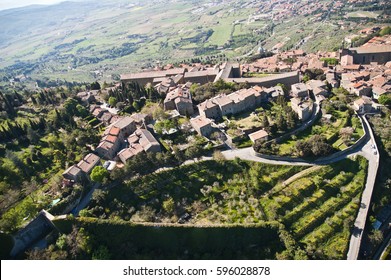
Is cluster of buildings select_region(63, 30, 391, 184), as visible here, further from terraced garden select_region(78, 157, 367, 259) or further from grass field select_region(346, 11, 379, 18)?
grass field select_region(346, 11, 379, 18)

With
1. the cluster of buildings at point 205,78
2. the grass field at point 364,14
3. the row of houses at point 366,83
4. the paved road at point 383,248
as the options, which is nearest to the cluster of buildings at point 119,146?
the cluster of buildings at point 205,78

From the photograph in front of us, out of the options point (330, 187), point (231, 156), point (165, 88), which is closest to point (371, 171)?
point (330, 187)

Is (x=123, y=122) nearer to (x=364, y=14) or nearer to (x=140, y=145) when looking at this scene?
(x=140, y=145)

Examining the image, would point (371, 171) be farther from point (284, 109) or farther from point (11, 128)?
point (11, 128)

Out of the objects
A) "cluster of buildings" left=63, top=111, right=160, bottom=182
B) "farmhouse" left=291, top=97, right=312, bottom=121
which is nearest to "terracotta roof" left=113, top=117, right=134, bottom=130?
"cluster of buildings" left=63, top=111, right=160, bottom=182

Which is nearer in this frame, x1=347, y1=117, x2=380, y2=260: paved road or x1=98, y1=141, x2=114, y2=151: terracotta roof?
x1=347, y1=117, x2=380, y2=260: paved road

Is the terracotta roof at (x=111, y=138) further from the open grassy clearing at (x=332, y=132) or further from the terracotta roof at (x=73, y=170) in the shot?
the open grassy clearing at (x=332, y=132)

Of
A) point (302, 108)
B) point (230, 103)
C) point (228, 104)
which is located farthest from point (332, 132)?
point (228, 104)
